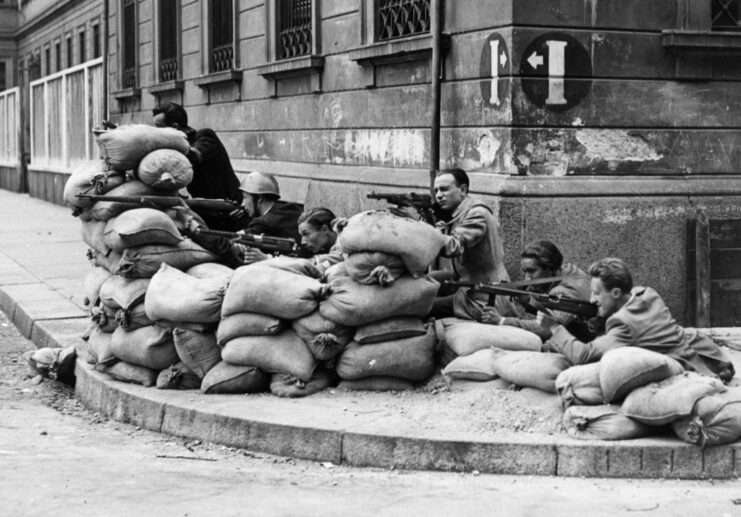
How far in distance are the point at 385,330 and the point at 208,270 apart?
1406mm

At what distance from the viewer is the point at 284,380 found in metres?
6.64

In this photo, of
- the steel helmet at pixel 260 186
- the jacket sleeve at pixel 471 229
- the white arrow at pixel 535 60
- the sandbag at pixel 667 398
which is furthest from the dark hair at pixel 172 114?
the sandbag at pixel 667 398

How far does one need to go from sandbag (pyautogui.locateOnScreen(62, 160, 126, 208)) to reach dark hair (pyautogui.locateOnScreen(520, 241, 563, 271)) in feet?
8.58

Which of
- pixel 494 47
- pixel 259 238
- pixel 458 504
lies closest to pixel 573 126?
pixel 494 47

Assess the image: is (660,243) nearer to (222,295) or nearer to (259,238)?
(259,238)

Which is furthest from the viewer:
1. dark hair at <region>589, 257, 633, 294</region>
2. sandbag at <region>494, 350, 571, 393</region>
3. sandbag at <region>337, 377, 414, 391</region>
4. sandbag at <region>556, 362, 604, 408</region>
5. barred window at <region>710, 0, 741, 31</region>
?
barred window at <region>710, 0, 741, 31</region>

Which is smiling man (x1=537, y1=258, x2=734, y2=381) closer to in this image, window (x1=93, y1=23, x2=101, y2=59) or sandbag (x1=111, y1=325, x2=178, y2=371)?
sandbag (x1=111, y1=325, x2=178, y2=371)

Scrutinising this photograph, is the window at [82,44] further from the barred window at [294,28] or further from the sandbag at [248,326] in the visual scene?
the sandbag at [248,326]

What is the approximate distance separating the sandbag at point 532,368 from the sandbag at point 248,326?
3.82 ft

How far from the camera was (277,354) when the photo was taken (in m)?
6.61

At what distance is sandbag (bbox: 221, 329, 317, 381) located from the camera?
6605 mm

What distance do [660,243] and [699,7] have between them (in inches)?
68.0

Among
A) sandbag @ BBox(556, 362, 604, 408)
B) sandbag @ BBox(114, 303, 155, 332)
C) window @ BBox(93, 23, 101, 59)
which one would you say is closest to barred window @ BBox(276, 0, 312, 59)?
sandbag @ BBox(114, 303, 155, 332)

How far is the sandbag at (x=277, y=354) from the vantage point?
661 centimetres
